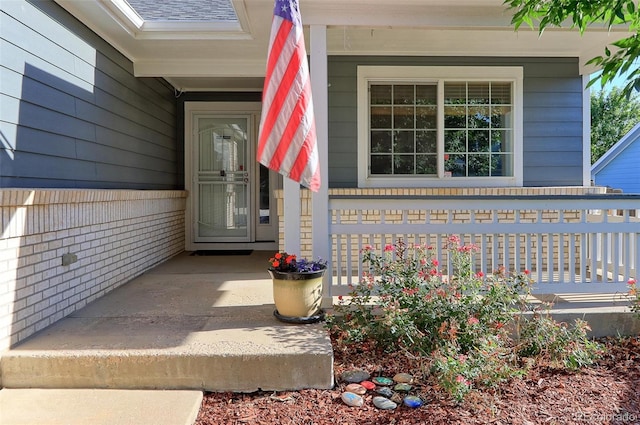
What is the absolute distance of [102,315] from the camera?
9.89 ft

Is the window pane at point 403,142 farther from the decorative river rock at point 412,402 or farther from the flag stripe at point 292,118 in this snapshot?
the decorative river rock at point 412,402

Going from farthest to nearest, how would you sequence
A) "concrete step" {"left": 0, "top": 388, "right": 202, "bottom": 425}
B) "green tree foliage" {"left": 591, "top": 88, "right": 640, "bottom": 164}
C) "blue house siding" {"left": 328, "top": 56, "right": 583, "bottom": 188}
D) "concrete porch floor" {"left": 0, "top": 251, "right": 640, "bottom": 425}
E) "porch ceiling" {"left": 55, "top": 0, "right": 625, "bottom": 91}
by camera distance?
"green tree foliage" {"left": 591, "top": 88, "right": 640, "bottom": 164} → "blue house siding" {"left": 328, "top": 56, "right": 583, "bottom": 188} → "porch ceiling" {"left": 55, "top": 0, "right": 625, "bottom": 91} → "concrete porch floor" {"left": 0, "top": 251, "right": 640, "bottom": 425} → "concrete step" {"left": 0, "top": 388, "right": 202, "bottom": 425}

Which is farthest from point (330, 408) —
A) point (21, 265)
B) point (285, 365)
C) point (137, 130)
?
point (137, 130)

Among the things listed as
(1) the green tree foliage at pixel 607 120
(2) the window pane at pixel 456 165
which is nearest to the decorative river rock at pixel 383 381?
(2) the window pane at pixel 456 165

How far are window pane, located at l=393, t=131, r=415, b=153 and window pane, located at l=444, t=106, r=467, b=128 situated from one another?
43 cm

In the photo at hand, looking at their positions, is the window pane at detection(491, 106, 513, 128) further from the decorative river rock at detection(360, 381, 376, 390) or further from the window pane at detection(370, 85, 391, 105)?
the decorative river rock at detection(360, 381, 376, 390)

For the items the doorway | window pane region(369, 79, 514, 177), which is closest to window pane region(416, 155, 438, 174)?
window pane region(369, 79, 514, 177)

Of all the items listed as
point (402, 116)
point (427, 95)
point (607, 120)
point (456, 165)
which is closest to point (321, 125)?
point (402, 116)

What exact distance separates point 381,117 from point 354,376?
3221mm

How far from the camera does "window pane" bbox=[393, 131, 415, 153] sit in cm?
491

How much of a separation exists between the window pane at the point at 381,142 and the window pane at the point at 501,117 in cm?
126

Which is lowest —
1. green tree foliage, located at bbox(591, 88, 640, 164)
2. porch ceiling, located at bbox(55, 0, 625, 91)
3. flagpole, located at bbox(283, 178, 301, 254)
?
flagpole, located at bbox(283, 178, 301, 254)

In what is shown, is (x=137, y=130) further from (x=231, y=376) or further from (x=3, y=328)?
(x=231, y=376)

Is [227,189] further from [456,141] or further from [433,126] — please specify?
[456,141]
